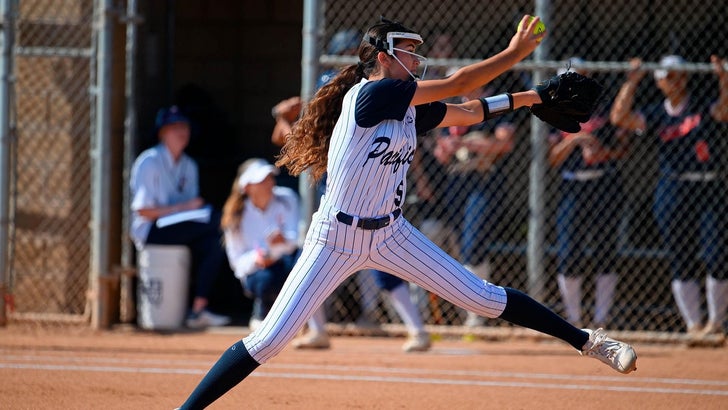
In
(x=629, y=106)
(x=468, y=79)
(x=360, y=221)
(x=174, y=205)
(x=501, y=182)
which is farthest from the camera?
(x=174, y=205)

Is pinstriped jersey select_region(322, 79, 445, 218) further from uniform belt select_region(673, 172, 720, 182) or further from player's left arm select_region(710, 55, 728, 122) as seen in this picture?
uniform belt select_region(673, 172, 720, 182)

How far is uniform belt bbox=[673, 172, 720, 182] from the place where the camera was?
24.4ft

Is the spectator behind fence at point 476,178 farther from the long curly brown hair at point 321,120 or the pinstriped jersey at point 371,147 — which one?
the pinstriped jersey at point 371,147

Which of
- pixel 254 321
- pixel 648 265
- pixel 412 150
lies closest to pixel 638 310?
pixel 648 265

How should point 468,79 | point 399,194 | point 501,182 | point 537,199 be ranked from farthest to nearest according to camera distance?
point 501,182 → point 537,199 → point 399,194 → point 468,79

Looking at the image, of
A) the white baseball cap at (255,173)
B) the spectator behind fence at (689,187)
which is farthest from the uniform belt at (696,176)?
the white baseball cap at (255,173)

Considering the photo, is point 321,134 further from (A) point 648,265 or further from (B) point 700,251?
(A) point 648,265

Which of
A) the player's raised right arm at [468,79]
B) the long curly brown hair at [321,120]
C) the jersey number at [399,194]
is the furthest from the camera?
the long curly brown hair at [321,120]

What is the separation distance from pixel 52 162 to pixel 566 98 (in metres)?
5.12

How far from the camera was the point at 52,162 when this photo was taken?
8312 mm

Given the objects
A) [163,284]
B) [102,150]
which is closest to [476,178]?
[163,284]

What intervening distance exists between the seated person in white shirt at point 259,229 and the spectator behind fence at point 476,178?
122cm

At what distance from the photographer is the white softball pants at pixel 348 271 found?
4.17 metres

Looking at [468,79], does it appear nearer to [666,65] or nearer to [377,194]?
[377,194]
